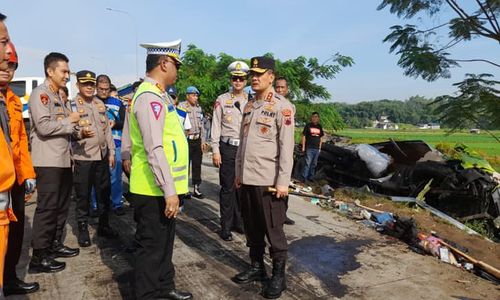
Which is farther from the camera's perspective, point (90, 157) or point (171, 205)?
point (90, 157)

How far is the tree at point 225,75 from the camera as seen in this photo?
14509mm

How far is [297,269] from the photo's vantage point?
3.61 m

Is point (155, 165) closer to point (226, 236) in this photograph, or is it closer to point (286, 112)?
point (286, 112)

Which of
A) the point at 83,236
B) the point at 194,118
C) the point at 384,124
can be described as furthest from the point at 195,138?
the point at 384,124

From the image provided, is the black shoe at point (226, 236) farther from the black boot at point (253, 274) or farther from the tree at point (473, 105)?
the tree at point (473, 105)

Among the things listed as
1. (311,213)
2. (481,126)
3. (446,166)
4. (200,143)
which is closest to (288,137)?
(311,213)

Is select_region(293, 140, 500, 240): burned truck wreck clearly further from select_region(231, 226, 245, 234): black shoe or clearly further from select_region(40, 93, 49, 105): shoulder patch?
select_region(40, 93, 49, 105): shoulder patch

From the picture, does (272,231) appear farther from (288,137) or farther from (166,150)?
(166,150)

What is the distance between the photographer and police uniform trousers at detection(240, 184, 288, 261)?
3.11m

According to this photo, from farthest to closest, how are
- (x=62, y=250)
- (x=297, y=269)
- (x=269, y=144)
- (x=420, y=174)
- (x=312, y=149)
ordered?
1. (x=312, y=149)
2. (x=420, y=174)
3. (x=62, y=250)
4. (x=297, y=269)
5. (x=269, y=144)

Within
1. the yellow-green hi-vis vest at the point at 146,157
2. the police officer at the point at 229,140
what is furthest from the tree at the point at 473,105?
the yellow-green hi-vis vest at the point at 146,157

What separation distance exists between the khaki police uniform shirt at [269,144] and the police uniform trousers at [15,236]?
1859mm

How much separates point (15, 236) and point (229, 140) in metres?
2.56

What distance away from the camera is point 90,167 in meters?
4.09
